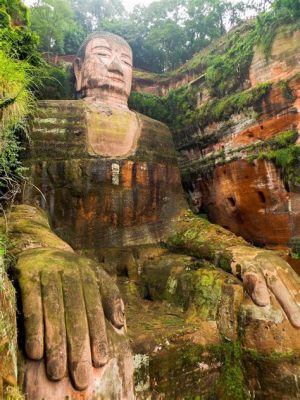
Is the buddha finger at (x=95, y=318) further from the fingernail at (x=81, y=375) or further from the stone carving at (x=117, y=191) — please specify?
the stone carving at (x=117, y=191)

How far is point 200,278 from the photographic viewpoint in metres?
6.12

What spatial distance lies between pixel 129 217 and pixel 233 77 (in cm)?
491

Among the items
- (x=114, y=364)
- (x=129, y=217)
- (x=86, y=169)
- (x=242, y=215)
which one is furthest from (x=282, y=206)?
(x=114, y=364)

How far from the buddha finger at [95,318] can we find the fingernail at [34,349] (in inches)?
19.4

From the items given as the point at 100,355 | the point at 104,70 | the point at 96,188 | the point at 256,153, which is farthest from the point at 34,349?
the point at 104,70

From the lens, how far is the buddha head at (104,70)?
9.20 m

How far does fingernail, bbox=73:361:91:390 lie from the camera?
3.16 m

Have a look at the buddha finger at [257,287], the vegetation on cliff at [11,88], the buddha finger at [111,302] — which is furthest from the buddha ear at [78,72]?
the buddha finger at [111,302]

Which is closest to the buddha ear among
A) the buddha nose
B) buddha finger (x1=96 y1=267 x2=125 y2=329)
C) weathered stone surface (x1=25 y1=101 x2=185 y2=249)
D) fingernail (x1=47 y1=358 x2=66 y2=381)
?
the buddha nose

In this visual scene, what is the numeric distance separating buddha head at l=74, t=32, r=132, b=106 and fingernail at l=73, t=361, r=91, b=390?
24.0 ft

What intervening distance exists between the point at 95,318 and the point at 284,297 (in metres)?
3.21

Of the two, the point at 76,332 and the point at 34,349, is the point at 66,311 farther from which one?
the point at 34,349

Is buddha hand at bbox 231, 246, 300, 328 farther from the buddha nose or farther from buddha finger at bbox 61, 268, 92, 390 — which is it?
the buddha nose

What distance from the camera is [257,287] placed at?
5.48m
